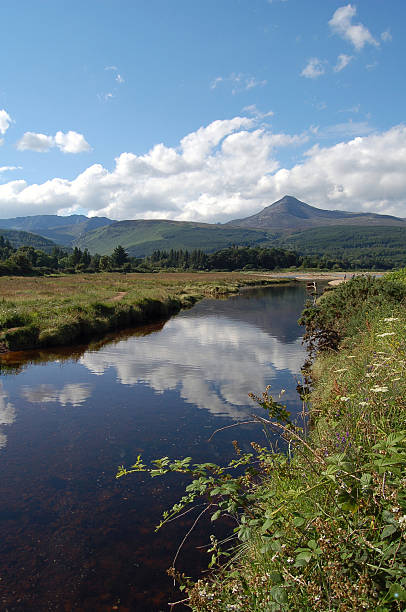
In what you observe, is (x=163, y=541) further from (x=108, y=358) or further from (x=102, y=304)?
(x=102, y=304)

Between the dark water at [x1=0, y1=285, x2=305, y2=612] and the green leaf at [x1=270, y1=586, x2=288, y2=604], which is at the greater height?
the green leaf at [x1=270, y1=586, x2=288, y2=604]

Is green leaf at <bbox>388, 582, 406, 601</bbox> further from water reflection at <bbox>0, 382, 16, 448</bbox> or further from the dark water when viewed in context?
water reflection at <bbox>0, 382, 16, 448</bbox>

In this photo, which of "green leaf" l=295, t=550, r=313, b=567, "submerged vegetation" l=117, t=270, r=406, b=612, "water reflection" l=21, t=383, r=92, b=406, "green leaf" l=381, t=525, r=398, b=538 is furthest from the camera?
"water reflection" l=21, t=383, r=92, b=406

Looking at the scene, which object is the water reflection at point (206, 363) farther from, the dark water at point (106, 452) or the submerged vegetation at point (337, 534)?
the submerged vegetation at point (337, 534)

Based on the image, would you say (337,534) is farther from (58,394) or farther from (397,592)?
(58,394)

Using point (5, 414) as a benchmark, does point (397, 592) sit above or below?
above

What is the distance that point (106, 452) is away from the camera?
420 inches

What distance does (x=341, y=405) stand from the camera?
6.33 meters

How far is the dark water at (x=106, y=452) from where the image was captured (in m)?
6.42

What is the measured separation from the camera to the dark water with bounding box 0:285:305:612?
6.42 m

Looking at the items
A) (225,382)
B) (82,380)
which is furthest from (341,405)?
(82,380)

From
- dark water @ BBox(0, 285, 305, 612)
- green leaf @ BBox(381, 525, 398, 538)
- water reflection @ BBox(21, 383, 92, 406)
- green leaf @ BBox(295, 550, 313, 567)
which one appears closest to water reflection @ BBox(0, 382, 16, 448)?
dark water @ BBox(0, 285, 305, 612)

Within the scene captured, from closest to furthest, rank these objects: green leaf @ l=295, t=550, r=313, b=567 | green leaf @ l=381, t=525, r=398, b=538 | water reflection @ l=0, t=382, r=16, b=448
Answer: green leaf @ l=381, t=525, r=398, b=538, green leaf @ l=295, t=550, r=313, b=567, water reflection @ l=0, t=382, r=16, b=448

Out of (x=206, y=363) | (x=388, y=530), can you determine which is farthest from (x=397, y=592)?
(x=206, y=363)
